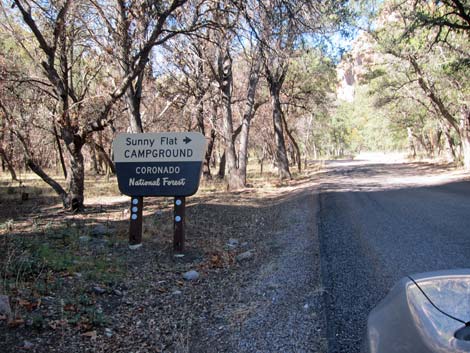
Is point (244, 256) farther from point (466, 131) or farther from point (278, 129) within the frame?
point (466, 131)

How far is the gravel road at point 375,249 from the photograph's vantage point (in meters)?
4.14

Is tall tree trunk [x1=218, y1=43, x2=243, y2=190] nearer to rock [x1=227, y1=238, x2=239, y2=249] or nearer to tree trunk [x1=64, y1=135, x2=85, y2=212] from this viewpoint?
tree trunk [x1=64, y1=135, x2=85, y2=212]

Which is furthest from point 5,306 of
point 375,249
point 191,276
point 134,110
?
point 134,110

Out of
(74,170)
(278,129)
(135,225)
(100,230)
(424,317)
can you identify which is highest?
(278,129)

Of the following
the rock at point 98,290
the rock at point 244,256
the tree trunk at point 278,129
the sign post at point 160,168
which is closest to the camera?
the rock at point 98,290

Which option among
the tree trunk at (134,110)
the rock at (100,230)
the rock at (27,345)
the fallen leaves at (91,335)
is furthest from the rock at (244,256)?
the tree trunk at (134,110)

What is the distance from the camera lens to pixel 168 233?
343 inches

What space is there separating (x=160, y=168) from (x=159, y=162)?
111 mm

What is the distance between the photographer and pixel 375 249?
6.64 metres

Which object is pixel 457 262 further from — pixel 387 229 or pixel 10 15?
pixel 10 15

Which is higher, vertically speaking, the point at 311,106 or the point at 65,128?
the point at 311,106

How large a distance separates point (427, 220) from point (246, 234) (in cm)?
404

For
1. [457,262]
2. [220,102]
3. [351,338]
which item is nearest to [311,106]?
[220,102]

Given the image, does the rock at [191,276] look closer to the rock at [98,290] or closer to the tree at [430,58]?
the rock at [98,290]
